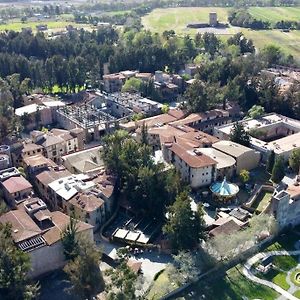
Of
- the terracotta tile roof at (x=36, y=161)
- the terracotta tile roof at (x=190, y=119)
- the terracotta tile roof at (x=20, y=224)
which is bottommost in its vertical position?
the terracotta tile roof at (x=190, y=119)

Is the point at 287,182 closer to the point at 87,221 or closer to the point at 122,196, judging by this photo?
the point at 122,196

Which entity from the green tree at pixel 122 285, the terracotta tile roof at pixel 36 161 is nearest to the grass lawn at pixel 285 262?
the green tree at pixel 122 285

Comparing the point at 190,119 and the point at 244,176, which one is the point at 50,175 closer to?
the point at 244,176

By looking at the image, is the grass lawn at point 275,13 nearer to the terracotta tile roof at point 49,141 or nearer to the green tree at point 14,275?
the terracotta tile roof at point 49,141

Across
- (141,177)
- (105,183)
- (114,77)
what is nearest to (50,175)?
(105,183)

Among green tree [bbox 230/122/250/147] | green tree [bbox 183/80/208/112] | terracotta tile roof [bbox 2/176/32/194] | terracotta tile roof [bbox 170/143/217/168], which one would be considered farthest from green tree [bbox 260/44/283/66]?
terracotta tile roof [bbox 2/176/32/194]

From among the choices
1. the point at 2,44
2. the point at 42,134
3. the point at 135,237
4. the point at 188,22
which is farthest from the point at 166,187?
the point at 188,22

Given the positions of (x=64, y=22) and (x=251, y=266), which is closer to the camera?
(x=251, y=266)

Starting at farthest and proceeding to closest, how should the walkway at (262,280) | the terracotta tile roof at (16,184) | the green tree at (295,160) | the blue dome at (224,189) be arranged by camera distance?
the green tree at (295,160)
the blue dome at (224,189)
the terracotta tile roof at (16,184)
the walkway at (262,280)
